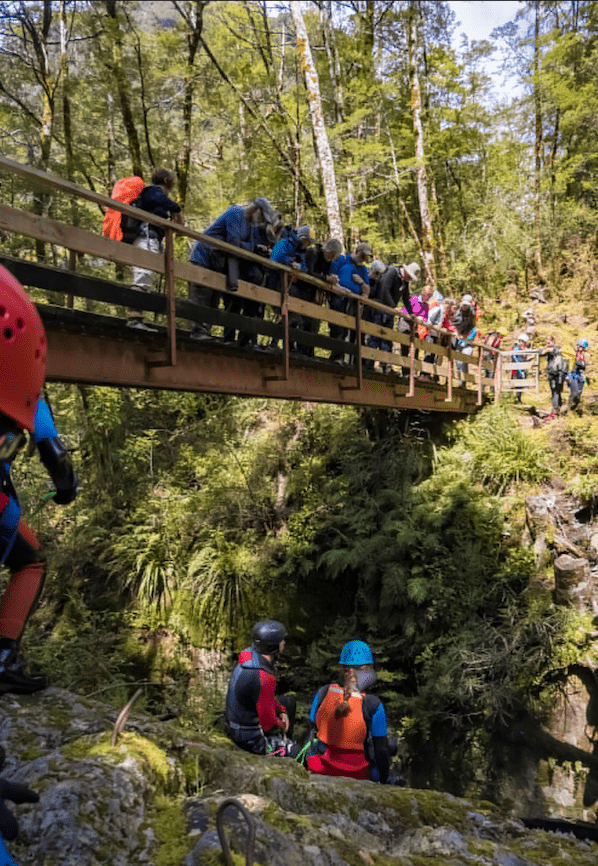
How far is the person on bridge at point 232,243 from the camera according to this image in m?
6.76

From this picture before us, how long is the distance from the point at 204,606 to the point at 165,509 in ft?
8.13

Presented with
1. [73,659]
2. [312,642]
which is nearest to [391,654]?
[312,642]

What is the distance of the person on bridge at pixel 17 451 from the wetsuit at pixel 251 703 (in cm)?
150

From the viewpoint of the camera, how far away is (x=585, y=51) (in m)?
24.8

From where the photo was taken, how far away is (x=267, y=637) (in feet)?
14.6

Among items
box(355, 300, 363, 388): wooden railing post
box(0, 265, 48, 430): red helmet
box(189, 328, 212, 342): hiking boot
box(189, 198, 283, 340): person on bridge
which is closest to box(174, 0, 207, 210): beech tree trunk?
box(355, 300, 363, 388): wooden railing post

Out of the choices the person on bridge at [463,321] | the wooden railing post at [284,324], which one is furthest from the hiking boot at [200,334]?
the person on bridge at [463,321]

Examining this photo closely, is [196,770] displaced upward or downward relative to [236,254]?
downward

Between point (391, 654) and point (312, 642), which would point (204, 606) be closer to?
point (312, 642)

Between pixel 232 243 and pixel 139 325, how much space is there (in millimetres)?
2097

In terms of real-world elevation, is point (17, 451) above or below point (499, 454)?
below

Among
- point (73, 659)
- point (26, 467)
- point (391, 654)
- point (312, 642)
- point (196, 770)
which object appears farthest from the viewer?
point (26, 467)

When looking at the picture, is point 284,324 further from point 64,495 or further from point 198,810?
point 198,810

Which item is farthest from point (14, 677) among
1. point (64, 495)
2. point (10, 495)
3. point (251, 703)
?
point (251, 703)
